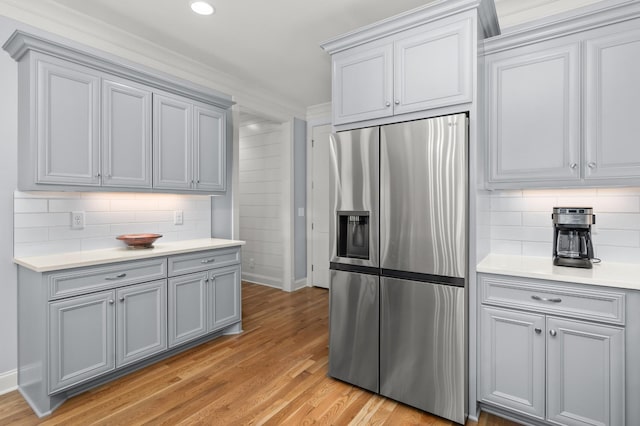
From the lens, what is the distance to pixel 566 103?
2062 mm

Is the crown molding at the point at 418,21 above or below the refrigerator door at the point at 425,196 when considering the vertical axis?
above

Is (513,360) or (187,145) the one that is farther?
(187,145)

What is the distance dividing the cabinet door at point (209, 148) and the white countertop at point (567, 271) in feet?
8.04

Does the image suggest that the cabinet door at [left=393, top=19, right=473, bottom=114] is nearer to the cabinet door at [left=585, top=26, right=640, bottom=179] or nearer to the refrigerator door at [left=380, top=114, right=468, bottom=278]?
the refrigerator door at [left=380, top=114, right=468, bottom=278]

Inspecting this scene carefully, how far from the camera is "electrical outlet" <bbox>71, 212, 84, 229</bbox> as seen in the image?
2578 mm

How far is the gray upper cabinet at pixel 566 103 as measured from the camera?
193 cm

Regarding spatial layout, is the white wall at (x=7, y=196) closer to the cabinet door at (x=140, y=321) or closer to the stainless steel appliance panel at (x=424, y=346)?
the cabinet door at (x=140, y=321)

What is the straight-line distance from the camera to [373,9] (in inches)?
101

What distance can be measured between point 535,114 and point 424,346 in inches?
64.5

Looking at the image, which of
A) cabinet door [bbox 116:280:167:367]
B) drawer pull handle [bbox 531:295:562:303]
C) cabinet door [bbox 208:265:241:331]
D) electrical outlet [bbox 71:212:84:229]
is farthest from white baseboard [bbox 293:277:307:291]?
drawer pull handle [bbox 531:295:562:303]

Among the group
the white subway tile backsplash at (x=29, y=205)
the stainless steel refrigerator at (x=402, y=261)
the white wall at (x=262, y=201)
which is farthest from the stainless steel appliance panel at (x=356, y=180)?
the white wall at (x=262, y=201)

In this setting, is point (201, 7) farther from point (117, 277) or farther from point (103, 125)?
point (117, 277)

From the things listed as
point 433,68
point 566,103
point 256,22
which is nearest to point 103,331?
point 256,22

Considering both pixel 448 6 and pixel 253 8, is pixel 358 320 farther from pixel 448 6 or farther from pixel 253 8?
pixel 253 8
